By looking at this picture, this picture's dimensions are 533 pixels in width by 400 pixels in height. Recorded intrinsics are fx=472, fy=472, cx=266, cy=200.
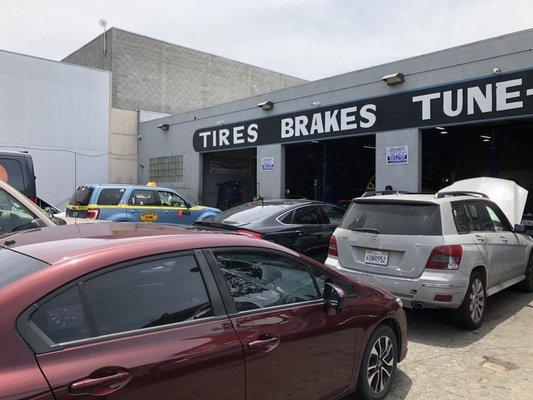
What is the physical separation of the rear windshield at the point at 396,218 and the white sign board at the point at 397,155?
7.34 m

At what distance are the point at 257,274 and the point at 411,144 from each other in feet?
35.7

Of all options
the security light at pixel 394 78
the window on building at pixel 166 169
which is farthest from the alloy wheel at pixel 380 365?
the window on building at pixel 166 169

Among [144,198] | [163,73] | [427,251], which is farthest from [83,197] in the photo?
[163,73]

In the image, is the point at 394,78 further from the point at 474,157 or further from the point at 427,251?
the point at 474,157

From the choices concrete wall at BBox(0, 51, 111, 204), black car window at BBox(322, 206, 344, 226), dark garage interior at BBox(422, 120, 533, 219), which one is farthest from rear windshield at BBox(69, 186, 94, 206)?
dark garage interior at BBox(422, 120, 533, 219)

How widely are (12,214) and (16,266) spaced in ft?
12.3

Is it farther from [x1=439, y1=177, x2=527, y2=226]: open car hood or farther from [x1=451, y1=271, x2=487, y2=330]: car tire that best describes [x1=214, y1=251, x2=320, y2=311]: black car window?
[x1=439, y1=177, x2=527, y2=226]: open car hood

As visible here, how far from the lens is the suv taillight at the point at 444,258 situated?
5.46m

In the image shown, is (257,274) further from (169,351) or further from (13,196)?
(13,196)

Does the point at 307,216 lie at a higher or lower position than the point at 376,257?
higher

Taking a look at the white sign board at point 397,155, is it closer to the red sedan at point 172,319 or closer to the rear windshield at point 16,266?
the red sedan at point 172,319

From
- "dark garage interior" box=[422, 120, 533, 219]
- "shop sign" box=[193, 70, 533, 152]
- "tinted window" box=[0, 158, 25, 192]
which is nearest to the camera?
"tinted window" box=[0, 158, 25, 192]

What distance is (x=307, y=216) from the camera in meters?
8.46

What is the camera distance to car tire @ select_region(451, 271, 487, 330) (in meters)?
5.63
